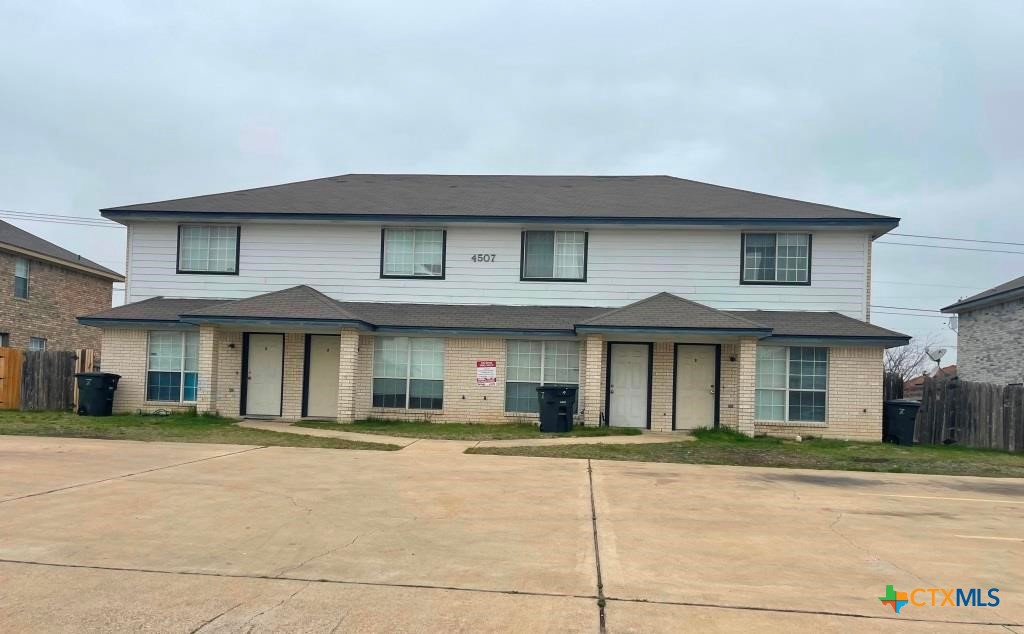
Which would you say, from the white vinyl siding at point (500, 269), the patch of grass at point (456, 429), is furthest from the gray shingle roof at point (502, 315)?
the patch of grass at point (456, 429)

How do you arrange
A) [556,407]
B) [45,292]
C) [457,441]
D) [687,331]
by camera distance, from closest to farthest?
[457,441]
[687,331]
[556,407]
[45,292]

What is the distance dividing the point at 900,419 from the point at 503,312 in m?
10.1

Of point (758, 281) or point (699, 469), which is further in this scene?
point (758, 281)

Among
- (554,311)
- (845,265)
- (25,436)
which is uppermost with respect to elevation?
(845,265)

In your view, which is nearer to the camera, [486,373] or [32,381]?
[486,373]

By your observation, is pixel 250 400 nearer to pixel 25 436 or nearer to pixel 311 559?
pixel 25 436

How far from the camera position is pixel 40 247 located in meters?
29.4

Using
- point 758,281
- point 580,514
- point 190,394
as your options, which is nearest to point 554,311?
point 758,281

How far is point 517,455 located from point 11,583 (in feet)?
29.7

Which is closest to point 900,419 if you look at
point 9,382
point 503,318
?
point 503,318

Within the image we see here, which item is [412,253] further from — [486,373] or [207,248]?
[207,248]

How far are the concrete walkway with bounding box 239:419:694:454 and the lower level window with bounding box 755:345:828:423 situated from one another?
2379 mm

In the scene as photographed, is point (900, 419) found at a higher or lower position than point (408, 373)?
lower

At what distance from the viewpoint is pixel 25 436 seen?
14.8 metres
